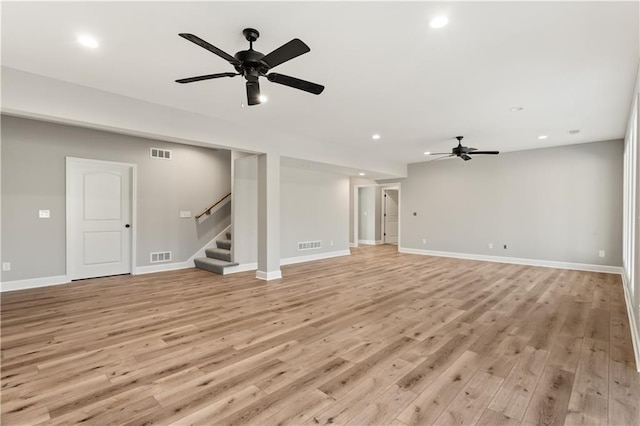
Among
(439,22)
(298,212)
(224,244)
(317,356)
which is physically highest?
(439,22)

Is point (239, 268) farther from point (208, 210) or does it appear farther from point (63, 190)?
point (63, 190)

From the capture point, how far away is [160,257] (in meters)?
6.32

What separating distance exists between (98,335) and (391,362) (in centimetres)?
289

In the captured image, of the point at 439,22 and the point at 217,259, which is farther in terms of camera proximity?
the point at 217,259

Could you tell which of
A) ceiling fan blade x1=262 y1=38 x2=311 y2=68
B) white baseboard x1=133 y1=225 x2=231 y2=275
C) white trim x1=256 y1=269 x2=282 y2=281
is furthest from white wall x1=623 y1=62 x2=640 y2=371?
white baseboard x1=133 y1=225 x2=231 y2=275

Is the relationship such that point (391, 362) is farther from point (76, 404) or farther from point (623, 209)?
point (623, 209)

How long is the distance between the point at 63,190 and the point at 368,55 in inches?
214

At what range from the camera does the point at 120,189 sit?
231 inches

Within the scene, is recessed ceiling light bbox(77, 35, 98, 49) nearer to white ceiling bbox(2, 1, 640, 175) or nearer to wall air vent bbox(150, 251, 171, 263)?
white ceiling bbox(2, 1, 640, 175)

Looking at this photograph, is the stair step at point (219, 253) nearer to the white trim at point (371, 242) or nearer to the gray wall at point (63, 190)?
the gray wall at point (63, 190)

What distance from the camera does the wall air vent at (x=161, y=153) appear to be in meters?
6.23

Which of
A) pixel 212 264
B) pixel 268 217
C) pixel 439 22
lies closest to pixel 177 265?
pixel 212 264

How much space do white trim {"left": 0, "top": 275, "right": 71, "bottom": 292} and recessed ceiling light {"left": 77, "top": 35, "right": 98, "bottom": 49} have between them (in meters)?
4.15

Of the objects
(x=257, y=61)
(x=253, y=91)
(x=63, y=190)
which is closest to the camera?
(x=257, y=61)
